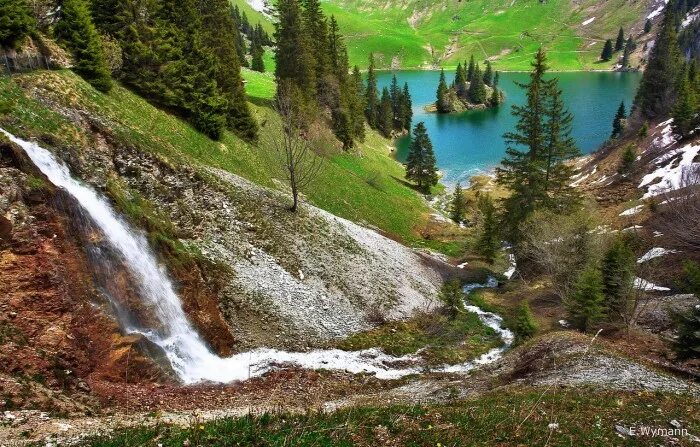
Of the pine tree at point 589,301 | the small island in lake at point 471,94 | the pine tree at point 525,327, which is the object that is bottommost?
the pine tree at point 525,327

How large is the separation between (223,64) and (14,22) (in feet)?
70.3

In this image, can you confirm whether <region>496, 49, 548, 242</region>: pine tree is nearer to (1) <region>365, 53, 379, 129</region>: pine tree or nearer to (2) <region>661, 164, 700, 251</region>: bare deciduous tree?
(2) <region>661, 164, 700, 251</region>: bare deciduous tree

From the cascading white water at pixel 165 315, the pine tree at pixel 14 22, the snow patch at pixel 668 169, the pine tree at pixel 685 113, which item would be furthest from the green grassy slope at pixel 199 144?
the pine tree at pixel 685 113

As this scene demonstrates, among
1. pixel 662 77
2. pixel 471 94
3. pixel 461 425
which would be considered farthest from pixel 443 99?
pixel 461 425

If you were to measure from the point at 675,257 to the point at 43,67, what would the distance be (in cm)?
4679

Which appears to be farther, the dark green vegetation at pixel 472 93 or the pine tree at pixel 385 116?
the dark green vegetation at pixel 472 93

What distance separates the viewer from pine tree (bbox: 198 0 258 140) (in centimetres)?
3825

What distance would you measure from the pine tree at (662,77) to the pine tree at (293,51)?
6882cm

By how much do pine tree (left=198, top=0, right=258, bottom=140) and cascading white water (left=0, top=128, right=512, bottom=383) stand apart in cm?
1984

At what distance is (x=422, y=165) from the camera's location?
7119cm

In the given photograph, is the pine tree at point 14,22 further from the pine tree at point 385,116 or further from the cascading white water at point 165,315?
the pine tree at point 385,116

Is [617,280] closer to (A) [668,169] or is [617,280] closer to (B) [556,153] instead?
(B) [556,153]

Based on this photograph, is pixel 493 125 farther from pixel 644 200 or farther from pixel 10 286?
pixel 10 286

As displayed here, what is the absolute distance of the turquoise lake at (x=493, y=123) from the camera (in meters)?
93.1
